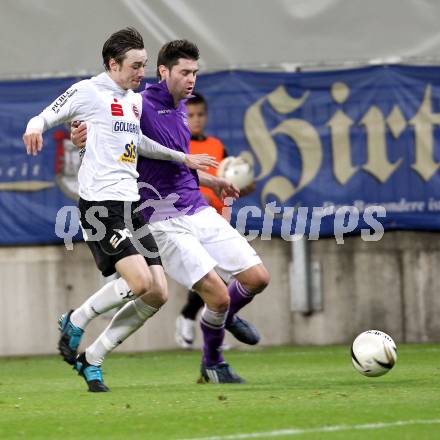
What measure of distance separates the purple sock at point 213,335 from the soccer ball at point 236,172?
9.20 ft

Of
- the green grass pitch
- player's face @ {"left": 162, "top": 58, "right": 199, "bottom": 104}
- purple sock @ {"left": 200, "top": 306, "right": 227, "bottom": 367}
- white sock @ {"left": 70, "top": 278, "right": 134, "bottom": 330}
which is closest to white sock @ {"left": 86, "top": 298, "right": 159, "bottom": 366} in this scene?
white sock @ {"left": 70, "top": 278, "right": 134, "bottom": 330}

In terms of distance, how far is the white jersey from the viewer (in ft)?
26.2

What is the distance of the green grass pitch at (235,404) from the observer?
6.03 metres

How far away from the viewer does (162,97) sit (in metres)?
8.79

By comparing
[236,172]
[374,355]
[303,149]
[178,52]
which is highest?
[178,52]

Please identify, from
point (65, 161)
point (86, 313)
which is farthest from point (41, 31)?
point (86, 313)

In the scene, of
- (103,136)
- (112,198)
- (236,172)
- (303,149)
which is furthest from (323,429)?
(303,149)

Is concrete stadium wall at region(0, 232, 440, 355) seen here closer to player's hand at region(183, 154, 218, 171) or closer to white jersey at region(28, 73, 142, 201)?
player's hand at region(183, 154, 218, 171)

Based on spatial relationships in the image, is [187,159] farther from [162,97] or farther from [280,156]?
[280,156]

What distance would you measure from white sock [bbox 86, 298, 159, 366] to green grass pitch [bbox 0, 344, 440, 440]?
31cm

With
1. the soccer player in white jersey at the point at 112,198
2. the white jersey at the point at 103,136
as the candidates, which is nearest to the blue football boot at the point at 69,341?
the soccer player in white jersey at the point at 112,198

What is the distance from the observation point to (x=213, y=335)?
8.86m

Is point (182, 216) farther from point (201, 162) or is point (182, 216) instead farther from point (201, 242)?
point (201, 162)

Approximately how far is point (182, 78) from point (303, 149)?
453cm
